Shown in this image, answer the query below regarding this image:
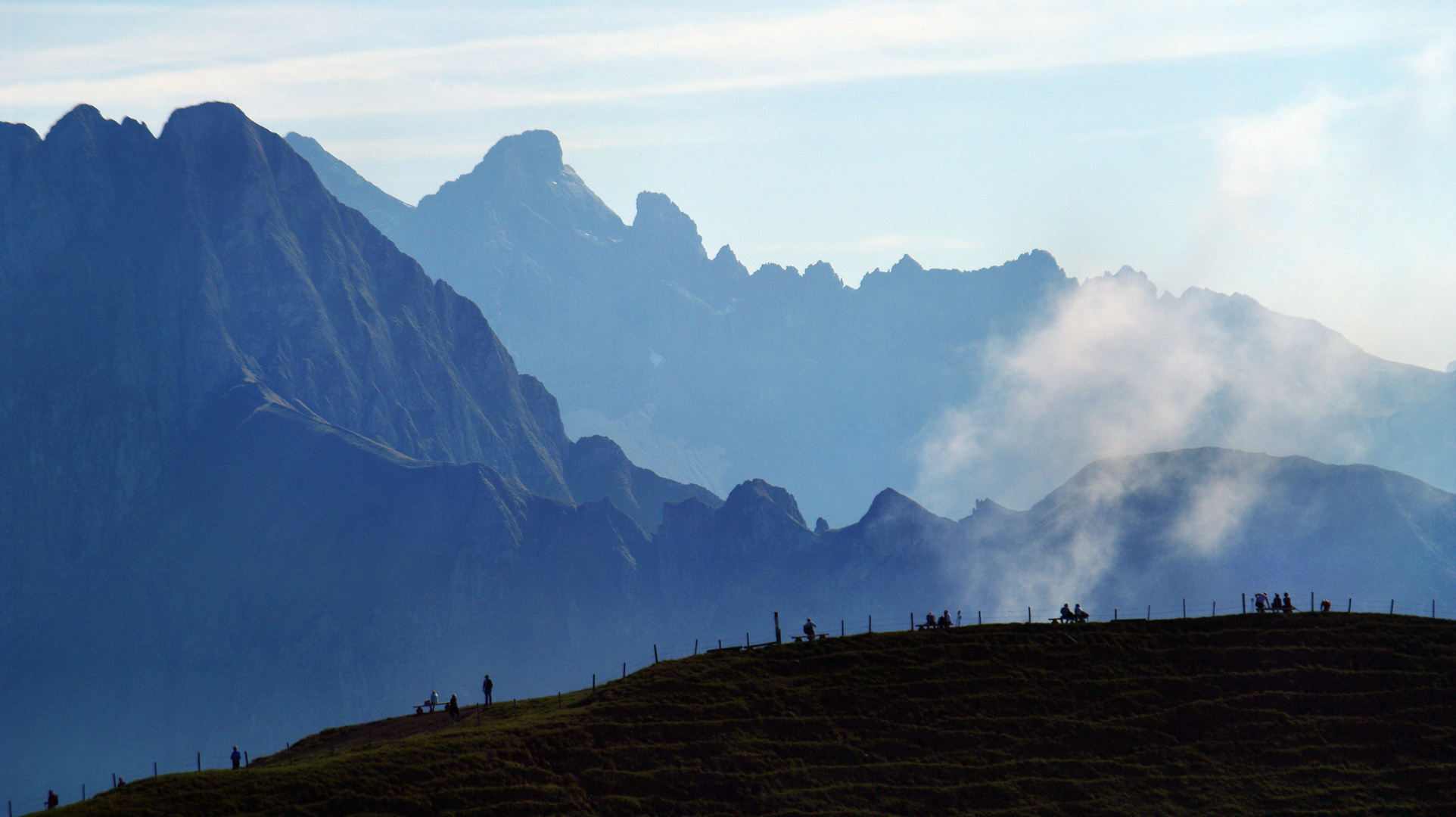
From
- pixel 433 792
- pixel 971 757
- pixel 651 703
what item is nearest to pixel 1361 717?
pixel 971 757

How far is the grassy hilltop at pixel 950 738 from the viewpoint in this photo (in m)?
89.9

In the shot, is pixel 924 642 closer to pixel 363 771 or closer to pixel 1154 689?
pixel 1154 689

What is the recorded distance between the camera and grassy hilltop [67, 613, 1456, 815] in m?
89.9

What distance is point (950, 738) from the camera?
10231 centimetres

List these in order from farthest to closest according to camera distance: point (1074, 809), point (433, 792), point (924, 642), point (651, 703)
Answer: point (924, 642)
point (651, 703)
point (1074, 809)
point (433, 792)

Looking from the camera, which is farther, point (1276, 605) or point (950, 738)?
point (1276, 605)

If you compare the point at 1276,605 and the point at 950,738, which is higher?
the point at 1276,605

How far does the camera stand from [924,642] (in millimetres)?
118875

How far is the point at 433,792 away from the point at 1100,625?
2586 inches

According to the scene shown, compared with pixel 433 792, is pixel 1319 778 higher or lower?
lower

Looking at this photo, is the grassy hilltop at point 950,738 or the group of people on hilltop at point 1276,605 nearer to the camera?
the grassy hilltop at point 950,738

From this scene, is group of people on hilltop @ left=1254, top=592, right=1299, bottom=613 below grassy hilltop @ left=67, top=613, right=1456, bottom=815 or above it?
above

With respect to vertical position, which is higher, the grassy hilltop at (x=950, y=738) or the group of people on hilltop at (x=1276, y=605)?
the group of people on hilltop at (x=1276, y=605)

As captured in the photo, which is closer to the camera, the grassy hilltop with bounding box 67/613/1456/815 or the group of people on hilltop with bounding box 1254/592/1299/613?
the grassy hilltop with bounding box 67/613/1456/815
